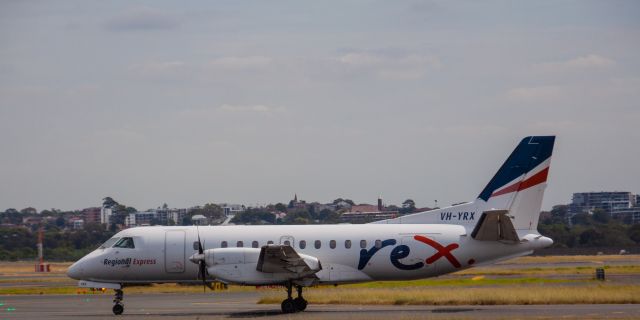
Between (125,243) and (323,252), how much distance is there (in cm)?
678

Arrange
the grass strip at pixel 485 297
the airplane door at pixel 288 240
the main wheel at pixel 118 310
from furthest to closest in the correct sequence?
the grass strip at pixel 485 297 < the airplane door at pixel 288 240 < the main wheel at pixel 118 310

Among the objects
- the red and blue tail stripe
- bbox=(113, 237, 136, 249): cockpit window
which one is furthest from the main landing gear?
the red and blue tail stripe

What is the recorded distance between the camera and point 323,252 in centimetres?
3172

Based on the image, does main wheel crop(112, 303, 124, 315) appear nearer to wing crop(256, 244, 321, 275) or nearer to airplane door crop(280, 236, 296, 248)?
wing crop(256, 244, 321, 275)

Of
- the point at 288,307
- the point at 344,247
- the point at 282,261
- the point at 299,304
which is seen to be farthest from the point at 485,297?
the point at 282,261

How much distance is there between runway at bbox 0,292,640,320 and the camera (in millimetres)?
27562

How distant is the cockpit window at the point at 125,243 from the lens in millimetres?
32844

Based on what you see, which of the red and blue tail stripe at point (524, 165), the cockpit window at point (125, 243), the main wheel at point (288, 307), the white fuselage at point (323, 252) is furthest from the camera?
the cockpit window at point (125, 243)

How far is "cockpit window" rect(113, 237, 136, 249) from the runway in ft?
7.36

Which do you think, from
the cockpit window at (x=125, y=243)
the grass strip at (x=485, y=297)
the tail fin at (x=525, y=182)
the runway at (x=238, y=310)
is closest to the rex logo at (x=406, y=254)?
the runway at (x=238, y=310)

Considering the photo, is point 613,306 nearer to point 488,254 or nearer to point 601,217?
point 488,254

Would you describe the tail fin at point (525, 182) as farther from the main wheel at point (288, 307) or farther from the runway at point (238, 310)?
the main wheel at point (288, 307)

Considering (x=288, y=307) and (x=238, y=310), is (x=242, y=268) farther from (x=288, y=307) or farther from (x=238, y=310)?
(x=238, y=310)

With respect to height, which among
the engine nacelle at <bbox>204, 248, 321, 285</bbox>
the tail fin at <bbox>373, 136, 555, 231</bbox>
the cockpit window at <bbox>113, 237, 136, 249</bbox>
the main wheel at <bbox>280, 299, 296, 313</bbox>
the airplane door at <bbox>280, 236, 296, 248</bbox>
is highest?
the tail fin at <bbox>373, 136, 555, 231</bbox>
